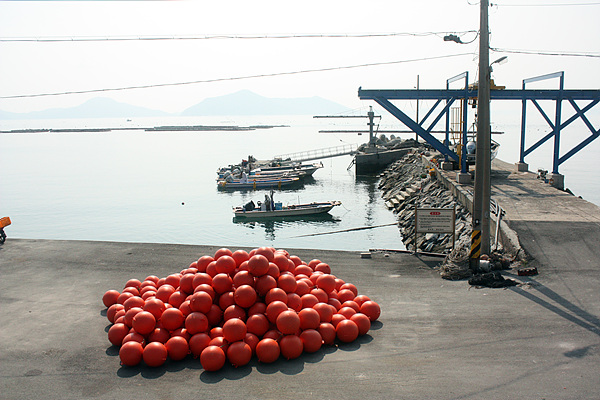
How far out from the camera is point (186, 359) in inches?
319

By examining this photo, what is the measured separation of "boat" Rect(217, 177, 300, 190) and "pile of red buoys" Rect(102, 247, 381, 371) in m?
42.4

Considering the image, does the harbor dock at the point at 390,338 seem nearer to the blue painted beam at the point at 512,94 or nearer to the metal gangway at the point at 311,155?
the blue painted beam at the point at 512,94

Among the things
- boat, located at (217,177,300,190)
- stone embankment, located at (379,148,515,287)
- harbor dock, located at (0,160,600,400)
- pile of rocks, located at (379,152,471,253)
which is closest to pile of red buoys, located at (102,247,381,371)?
harbor dock, located at (0,160,600,400)

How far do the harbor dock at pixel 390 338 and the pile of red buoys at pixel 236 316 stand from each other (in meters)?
0.23

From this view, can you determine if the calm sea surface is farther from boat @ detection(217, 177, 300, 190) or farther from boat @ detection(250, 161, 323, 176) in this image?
boat @ detection(250, 161, 323, 176)

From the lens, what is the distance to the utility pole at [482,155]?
11.4 meters

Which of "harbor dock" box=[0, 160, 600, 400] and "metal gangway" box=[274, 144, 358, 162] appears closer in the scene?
"harbor dock" box=[0, 160, 600, 400]

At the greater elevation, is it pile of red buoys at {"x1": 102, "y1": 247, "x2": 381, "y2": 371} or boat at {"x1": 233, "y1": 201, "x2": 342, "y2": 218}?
pile of red buoys at {"x1": 102, "y1": 247, "x2": 381, "y2": 371}

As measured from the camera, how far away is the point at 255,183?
2060 inches

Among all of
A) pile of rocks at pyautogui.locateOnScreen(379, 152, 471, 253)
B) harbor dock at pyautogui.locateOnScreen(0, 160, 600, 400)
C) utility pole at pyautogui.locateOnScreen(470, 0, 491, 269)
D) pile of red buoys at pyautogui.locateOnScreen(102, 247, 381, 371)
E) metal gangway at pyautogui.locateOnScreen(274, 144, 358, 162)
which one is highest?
utility pole at pyautogui.locateOnScreen(470, 0, 491, 269)

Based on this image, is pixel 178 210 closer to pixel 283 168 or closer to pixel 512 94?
pixel 283 168

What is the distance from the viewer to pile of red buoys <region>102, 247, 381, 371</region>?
309 inches

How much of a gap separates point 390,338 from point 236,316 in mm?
2690

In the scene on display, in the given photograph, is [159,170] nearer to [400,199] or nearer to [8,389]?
[400,199]
